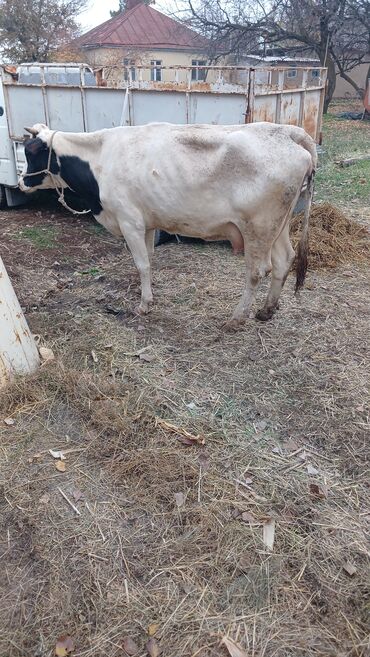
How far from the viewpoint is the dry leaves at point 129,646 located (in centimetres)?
225

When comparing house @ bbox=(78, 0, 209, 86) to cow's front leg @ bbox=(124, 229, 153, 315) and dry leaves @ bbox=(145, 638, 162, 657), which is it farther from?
dry leaves @ bbox=(145, 638, 162, 657)

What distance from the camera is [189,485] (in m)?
3.09

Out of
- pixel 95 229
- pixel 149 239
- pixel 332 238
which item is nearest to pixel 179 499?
pixel 149 239

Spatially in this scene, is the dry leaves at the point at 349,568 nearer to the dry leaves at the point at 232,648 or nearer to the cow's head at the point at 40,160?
the dry leaves at the point at 232,648

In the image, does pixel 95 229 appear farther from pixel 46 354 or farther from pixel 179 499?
pixel 179 499

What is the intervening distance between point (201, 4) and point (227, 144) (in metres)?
23.8

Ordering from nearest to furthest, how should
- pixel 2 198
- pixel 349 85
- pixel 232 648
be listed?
pixel 232 648, pixel 2 198, pixel 349 85

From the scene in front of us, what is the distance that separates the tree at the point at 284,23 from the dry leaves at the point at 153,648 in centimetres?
2545

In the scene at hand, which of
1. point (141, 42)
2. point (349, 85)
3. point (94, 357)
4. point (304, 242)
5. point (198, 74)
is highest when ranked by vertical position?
point (141, 42)

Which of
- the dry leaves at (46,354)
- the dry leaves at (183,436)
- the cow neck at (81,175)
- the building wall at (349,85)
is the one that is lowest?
the building wall at (349,85)

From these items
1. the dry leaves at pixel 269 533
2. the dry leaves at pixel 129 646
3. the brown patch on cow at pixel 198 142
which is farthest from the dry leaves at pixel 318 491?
the brown patch on cow at pixel 198 142

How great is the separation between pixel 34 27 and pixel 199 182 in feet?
82.9

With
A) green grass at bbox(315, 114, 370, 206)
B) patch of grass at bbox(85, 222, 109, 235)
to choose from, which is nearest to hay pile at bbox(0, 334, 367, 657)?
patch of grass at bbox(85, 222, 109, 235)

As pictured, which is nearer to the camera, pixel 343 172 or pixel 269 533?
pixel 269 533
